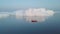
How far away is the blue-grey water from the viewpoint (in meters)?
1.11

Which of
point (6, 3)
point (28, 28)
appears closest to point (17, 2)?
point (6, 3)

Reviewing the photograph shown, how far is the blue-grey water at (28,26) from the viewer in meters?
1.11

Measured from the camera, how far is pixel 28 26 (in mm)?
1121

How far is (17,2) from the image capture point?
3.70 feet

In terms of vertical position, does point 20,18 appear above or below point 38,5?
below

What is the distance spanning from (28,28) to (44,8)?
365 mm

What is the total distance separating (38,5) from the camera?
1125 mm

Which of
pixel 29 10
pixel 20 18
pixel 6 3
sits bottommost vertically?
pixel 20 18

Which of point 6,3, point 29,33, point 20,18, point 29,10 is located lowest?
point 29,33

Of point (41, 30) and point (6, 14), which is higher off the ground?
point (6, 14)

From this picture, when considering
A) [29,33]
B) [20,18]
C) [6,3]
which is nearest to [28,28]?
[29,33]

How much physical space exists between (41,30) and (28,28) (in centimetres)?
19

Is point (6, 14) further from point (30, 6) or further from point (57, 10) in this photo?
point (57, 10)

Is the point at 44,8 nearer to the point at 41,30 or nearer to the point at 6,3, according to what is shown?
the point at 41,30
